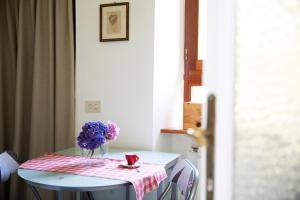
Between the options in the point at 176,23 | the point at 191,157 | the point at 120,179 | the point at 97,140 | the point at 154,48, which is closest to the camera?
the point at 120,179

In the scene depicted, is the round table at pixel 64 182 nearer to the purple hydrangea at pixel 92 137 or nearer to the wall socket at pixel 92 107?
the purple hydrangea at pixel 92 137

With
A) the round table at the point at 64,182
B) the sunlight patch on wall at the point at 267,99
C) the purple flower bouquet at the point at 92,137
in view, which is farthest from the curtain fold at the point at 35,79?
the sunlight patch on wall at the point at 267,99

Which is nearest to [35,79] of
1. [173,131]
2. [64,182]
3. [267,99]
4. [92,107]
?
[92,107]

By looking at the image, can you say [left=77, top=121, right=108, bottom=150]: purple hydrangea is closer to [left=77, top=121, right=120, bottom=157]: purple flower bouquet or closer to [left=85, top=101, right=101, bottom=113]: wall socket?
[left=77, top=121, right=120, bottom=157]: purple flower bouquet

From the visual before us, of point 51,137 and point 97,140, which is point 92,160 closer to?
point 97,140

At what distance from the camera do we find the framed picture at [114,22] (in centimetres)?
217

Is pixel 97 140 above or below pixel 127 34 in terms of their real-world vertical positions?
below

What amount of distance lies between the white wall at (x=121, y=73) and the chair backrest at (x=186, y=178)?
0.49 m

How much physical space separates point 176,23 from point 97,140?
4.26 feet

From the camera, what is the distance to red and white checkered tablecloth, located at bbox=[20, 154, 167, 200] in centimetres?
143

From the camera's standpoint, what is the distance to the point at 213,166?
68 centimetres

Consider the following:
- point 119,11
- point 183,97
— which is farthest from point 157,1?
point 183,97

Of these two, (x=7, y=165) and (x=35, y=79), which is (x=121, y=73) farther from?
(x=7, y=165)

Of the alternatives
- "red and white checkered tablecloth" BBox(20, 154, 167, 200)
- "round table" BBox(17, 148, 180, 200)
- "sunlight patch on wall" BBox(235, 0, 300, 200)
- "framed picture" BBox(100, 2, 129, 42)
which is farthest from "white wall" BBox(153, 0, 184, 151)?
"sunlight patch on wall" BBox(235, 0, 300, 200)
